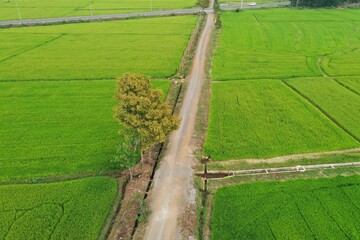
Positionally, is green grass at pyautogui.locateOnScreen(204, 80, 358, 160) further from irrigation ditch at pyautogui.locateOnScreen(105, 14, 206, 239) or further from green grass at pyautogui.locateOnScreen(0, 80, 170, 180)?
green grass at pyautogui.locateOnScreen(0, 80, 170, 180)

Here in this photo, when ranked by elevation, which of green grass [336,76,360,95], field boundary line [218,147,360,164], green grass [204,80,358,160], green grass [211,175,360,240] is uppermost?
green grass [336,76,360,95]

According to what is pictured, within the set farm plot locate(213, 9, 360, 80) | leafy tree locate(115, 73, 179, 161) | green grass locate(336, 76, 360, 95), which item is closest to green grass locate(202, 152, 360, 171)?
leafy tree locate(115, 73, 179, 161)

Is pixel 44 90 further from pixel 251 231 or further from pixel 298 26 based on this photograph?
pixel 298 26

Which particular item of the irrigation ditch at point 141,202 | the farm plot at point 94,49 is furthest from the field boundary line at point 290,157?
the farm plot at point 94,49

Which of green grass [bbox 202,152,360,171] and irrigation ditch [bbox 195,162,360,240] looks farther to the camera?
green grass [bbox 202,152,360,171]

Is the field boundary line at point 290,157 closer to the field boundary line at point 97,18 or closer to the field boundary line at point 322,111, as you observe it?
the field boundary line at point 322,111

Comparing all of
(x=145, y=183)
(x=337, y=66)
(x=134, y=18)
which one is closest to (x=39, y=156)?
(x=145, y=183)

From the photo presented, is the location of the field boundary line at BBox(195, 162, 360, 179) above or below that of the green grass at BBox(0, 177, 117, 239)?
below
